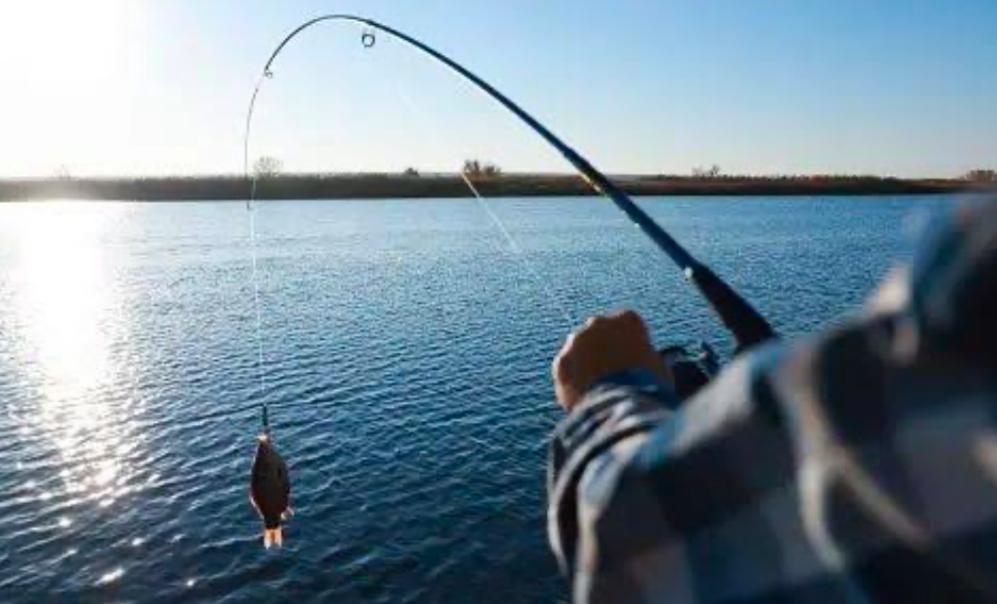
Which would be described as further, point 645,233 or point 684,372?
point 645,233

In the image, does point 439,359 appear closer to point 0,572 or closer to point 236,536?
point 236,536

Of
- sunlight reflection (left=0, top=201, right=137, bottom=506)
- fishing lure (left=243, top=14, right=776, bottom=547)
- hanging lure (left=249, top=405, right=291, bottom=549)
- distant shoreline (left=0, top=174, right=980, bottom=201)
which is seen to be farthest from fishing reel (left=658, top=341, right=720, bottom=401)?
distant shoreline (left=0, top=174, right=980, bottom=201)

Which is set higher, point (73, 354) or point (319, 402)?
point (319, 402)

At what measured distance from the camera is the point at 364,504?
1655 cm

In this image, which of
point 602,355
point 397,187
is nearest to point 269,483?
point 602,355

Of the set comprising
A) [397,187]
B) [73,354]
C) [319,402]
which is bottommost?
[73,354]

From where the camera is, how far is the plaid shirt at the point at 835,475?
800 millimetres

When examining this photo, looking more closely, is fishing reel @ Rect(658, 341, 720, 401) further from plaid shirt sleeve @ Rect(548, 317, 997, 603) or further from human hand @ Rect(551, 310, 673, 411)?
plaid shirt sleeve @ Rect(548, 317, 997, 603)

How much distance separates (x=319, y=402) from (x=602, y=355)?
21241mm

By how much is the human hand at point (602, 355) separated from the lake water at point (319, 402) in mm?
755

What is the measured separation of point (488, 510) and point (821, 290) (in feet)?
83.8

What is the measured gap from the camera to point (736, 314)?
2.56 m

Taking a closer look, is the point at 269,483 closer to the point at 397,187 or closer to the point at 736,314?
the point at 736,314

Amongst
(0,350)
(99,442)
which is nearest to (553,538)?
(99,442)
